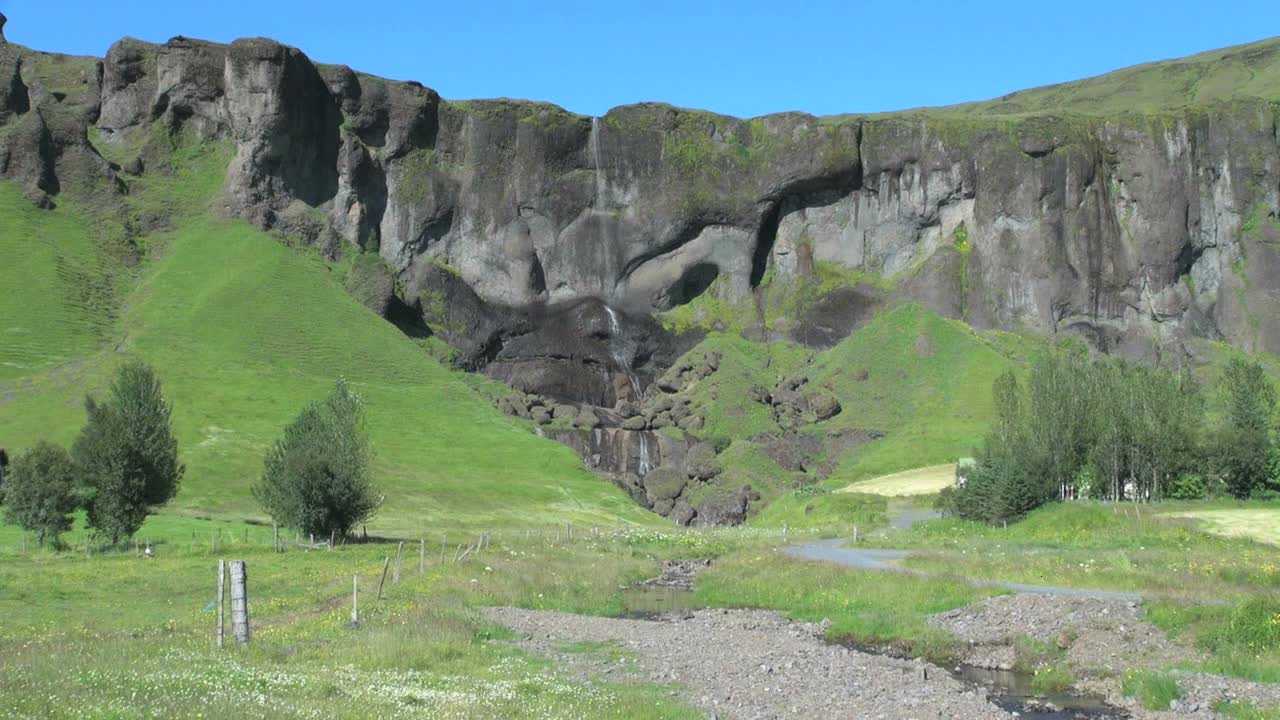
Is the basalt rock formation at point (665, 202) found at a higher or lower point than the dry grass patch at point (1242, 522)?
higher

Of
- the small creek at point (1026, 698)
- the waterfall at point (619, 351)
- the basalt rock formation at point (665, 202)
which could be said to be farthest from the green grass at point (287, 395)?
the small creek at point (1026, 698)

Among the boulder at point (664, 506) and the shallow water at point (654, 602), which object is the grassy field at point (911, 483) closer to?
the boulder at point (664, 506)

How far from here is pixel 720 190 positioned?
194 metres

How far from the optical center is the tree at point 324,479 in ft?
237

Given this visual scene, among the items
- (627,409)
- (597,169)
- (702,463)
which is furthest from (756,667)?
(597,169)

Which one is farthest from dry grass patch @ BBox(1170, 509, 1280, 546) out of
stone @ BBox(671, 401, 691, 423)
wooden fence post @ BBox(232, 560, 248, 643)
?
stone @ BBox(671, 401, 691, 423)

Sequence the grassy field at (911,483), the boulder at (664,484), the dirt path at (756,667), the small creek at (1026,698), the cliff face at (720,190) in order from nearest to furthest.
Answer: the dirt path at (756,667), the small creek at (1026,698), the grassy field at (911,483), the boulder at (664,484), the cliff face at (720,190)

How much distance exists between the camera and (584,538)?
81.8m

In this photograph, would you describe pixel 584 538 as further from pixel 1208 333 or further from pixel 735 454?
pixel 1208 333

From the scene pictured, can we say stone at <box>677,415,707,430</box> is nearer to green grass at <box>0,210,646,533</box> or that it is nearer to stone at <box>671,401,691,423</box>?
stone at <box>671,401,691,423</box>

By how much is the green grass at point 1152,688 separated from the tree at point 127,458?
5182 cm

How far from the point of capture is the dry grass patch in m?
60.7

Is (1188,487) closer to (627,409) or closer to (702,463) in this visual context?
(702,463)

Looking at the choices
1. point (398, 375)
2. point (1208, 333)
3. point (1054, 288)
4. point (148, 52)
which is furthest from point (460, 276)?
point (1208, 333)
